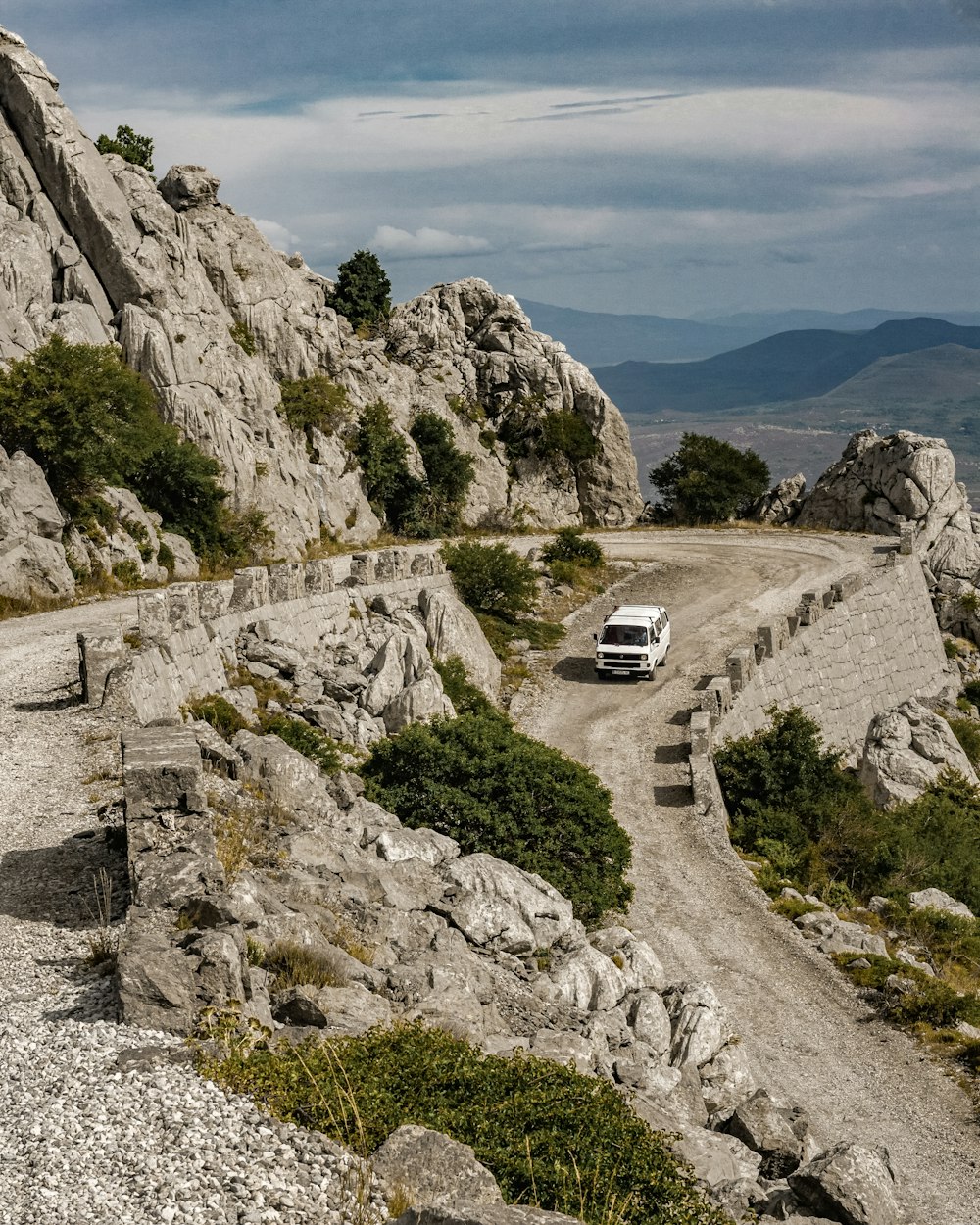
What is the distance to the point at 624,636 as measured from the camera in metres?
36.8

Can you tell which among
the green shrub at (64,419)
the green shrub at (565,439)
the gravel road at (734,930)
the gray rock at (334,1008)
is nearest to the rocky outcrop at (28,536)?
the green shrub at (64,419)

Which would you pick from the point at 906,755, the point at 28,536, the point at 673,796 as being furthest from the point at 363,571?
the point at 906,755

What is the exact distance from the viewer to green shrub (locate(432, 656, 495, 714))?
32.0 meters

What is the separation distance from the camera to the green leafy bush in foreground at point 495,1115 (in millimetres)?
8906

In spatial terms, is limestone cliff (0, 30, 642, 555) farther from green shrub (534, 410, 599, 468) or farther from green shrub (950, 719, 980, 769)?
green shrub (950, 719, 980, 769)

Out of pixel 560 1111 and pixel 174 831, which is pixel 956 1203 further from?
pixel 174 831

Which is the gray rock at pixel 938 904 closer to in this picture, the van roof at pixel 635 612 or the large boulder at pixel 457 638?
the large boulder at pixel 457 638

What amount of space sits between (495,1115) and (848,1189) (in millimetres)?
3475

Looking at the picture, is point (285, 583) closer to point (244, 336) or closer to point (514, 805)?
point (514, 805)

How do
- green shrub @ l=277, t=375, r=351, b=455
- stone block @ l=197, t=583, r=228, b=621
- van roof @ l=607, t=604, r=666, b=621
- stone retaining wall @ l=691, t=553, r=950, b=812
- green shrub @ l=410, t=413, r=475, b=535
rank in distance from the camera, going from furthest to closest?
1. green shrub @ l=410, t=413, r=475, b=535
2. green shrub @ l=277, t=375, r=351, b=455
3. van roof @ l=607, t=604, r=666, b=621
4. stone retaining wall @ l=691, t=553, r=950, b=812
5. stone block @ l=197, t=583, r=228, b=621

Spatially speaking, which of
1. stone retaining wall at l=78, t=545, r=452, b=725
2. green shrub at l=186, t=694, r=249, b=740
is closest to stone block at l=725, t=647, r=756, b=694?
stone retaining wall at l=78, t=545, r=452, b=725

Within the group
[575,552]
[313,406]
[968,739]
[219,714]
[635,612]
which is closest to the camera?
[219,714]

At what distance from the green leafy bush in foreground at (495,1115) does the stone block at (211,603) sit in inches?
678

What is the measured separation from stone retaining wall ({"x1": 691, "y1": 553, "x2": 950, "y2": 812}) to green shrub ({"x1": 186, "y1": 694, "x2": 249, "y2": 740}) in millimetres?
10826
